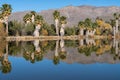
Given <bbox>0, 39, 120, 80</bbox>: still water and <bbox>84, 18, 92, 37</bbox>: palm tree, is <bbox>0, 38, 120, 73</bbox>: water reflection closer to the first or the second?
<bbox>0, 39, 120, 80</bbox>: still water

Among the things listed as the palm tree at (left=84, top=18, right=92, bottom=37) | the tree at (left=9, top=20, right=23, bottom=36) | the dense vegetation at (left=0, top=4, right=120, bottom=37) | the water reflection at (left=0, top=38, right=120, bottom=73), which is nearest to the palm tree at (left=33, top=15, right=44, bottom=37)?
the dense vegetation at (left=0, top=4, right=120, bottom=37)

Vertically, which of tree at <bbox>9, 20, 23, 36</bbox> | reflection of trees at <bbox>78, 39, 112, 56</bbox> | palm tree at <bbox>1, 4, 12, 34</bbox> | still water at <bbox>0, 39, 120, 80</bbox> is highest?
palm tree at <bbox>1, 4, 12, 34</bbox>

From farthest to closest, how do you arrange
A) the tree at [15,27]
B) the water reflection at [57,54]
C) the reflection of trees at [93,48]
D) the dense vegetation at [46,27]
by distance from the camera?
the tree at [15,27], the dense vegetation at [46,27], the reflection of trees at [93,48], the water reflection at [57,54]

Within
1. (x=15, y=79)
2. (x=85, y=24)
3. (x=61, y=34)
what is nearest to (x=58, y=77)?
(x=15, y=79)

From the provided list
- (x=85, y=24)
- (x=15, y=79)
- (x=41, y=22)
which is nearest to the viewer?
(x=15, y=79)

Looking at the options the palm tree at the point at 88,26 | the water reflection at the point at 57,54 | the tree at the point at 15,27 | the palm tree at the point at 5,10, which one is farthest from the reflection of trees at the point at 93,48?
the palm tree at the point at 88,26

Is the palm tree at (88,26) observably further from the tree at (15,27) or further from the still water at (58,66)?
the still water at (58,66)

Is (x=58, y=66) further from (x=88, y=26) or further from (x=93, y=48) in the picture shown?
(x=88, y=26)

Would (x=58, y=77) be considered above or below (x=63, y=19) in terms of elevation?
below

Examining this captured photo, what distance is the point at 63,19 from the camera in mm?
137375

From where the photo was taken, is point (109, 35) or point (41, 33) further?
point (109, 35)

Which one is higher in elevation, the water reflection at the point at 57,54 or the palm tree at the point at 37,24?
the palm tree at the point at 37,24

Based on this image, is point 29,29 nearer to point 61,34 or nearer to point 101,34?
point 61,34

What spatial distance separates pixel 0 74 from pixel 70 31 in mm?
109971
